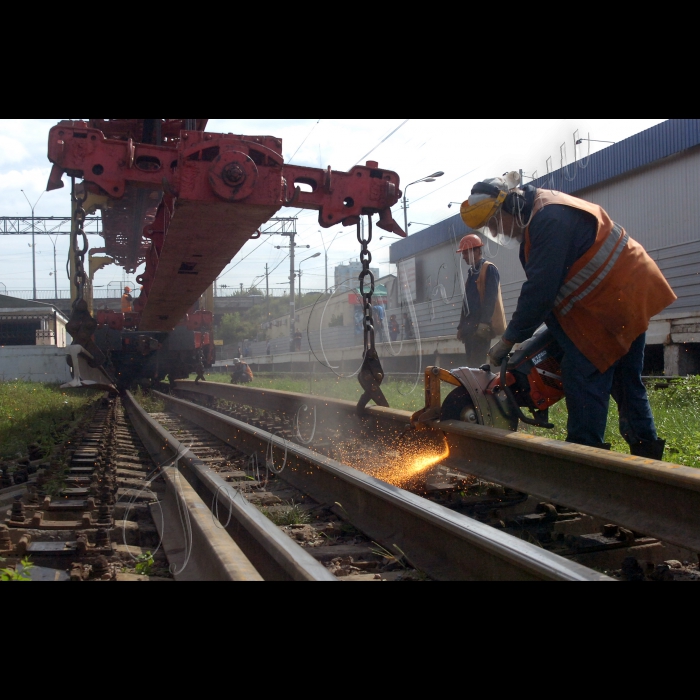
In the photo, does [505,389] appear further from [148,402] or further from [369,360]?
[148,402]

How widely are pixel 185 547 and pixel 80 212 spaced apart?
2747 millimetres

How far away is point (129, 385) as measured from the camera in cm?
1335

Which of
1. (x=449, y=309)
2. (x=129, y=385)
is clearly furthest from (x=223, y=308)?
(x=129, y=385)

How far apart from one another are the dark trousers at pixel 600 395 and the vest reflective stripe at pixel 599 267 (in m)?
0.22

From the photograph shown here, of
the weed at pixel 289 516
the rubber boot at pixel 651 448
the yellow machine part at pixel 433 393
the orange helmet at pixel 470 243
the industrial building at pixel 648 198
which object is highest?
the industrial building at pixel 648 198

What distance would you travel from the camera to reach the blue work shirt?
318 centimetres

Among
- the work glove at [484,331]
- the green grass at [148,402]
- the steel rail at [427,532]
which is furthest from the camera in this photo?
the green grass at [148,402]

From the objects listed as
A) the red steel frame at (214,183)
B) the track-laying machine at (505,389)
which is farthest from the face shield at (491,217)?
the red steel frame at (214,183)

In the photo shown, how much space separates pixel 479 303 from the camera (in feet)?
20.6

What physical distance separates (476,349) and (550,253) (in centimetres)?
335

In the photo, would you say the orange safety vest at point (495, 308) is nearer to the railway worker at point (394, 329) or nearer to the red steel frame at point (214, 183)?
the red steel frame at point (214, 183)

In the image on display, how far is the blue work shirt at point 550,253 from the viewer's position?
125 inches

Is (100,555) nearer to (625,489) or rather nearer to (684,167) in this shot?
(625,489)

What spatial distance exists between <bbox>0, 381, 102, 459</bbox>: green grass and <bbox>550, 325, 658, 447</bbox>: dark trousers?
432cm
